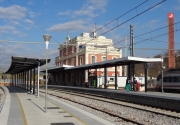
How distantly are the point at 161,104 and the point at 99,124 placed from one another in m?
7.85

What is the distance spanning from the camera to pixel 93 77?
45562mm

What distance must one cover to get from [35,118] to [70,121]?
1.54m

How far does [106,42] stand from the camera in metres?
71.8

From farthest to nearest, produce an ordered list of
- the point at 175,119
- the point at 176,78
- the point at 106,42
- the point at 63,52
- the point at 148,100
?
the point at 63,52
the point at 106,42
the point at 176,78
the point at 148,100
the point at 175,119

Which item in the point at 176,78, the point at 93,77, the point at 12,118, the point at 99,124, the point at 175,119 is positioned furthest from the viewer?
the point at 93,77

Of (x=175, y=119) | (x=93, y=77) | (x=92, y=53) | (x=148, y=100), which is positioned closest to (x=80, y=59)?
(x=92, y=53)

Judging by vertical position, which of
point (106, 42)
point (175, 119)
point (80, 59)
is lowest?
point (175, 119)

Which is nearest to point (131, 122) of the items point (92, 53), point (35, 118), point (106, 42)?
point (35, 118)

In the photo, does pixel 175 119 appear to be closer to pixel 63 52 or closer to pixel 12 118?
pixel 12 118

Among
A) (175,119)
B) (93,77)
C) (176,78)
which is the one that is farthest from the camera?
(93,77)

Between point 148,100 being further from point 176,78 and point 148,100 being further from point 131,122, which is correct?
point 176,78

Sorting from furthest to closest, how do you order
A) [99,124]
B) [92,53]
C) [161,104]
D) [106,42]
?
[106,42], [92,53], [161,104], [99,124]

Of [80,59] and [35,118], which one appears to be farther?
[80,59]

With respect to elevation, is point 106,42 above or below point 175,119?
above
